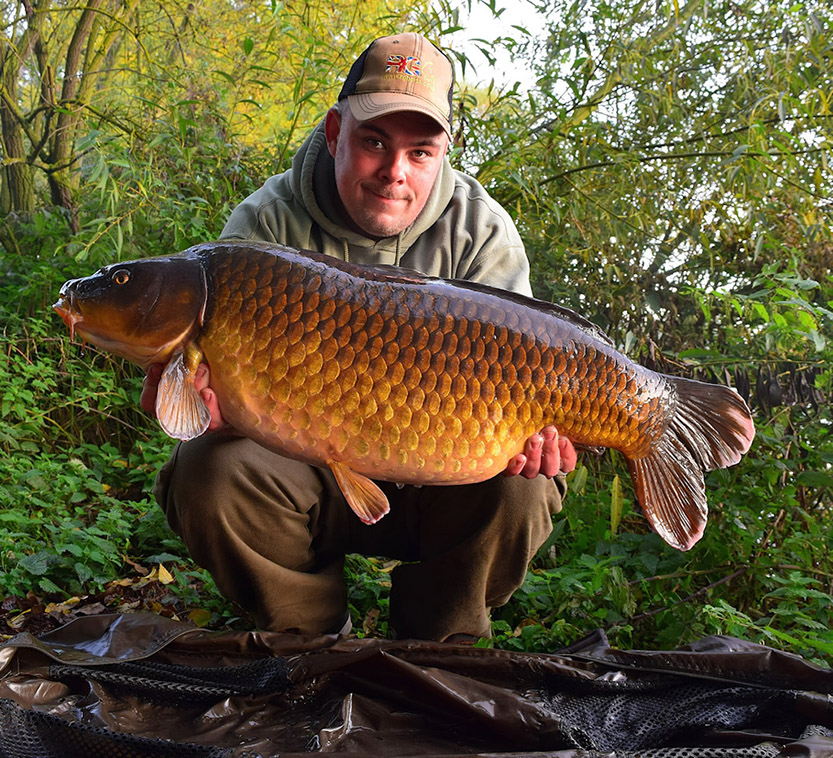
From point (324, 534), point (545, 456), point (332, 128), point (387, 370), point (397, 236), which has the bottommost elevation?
point (324, 534)

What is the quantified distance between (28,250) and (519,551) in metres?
2.92

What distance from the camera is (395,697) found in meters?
1.33

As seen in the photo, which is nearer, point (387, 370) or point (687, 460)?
point (387, 370)

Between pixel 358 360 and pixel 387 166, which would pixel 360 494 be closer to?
pixel 358 360

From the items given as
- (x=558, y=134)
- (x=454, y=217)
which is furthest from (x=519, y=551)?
(x=558, y=134)

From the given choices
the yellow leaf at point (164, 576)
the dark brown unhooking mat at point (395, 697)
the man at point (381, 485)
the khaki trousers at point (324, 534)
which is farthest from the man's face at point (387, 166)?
the yellow leaf at point (164, 576)

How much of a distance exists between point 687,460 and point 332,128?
1053 mm

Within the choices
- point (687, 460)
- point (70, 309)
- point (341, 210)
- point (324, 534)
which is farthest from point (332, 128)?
point (687, 460)

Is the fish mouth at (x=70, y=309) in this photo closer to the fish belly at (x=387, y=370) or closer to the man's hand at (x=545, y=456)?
the fish belly at (x=387, y=370)

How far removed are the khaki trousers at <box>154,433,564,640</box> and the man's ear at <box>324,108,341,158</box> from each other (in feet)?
2.31

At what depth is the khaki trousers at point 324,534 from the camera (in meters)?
1.66

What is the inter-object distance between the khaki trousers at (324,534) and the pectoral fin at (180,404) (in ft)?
0.96

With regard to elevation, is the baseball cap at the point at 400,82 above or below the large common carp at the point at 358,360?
above

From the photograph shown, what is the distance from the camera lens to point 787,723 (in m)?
1.28
